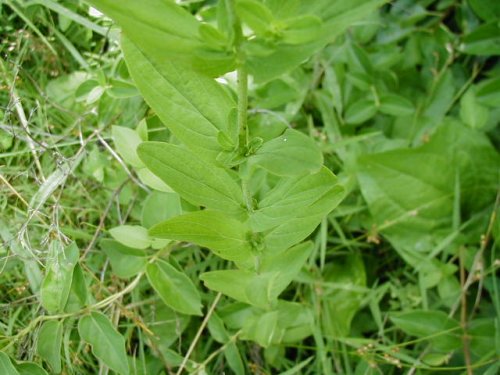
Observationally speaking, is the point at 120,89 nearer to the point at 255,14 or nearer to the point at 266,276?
the point at 266,276

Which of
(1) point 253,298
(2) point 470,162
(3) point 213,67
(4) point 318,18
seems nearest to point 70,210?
(1) point 253,298

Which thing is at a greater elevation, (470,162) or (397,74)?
(397,74)

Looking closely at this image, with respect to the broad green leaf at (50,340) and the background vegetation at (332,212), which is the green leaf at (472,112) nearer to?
the background vegetation at (332,212)

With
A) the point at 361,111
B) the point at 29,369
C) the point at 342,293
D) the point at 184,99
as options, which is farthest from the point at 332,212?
the point at 29,369

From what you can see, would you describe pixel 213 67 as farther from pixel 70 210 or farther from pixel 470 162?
pixel 470 162

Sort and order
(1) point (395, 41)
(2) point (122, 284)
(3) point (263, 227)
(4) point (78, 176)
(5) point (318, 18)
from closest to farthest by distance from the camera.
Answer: (5) point (318, 18) → (3) point (263, 227) → (2) point (122, 284) → (4) point (78, 176) → (1) point (395, 41)

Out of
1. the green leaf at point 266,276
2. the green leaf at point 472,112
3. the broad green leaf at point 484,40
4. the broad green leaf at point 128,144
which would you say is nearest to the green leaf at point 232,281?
the green leaf at point 266,276

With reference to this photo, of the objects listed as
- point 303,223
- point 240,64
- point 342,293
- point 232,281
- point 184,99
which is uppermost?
point 240,64

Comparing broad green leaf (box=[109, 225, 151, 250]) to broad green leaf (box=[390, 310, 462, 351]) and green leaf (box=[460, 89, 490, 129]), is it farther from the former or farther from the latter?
green leaf (box=[460, 89, 490, 129])
